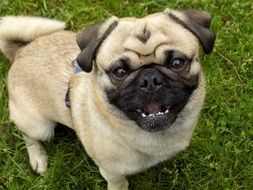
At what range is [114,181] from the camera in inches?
134

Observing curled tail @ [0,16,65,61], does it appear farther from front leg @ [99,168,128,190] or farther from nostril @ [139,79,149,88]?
nostril @ [139,79,149,88]

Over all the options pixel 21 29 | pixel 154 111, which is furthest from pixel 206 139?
pixel 21 29

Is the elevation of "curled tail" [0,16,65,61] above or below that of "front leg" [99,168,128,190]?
above

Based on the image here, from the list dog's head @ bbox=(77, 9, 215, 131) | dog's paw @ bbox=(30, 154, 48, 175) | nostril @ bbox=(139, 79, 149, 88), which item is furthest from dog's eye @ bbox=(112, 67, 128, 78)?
dog's paw @ bbox=(30, 154, 48, 175)

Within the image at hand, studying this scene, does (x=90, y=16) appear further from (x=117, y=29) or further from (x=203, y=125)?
(x=117, y=29)

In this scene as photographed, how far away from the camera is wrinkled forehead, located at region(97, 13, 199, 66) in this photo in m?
2.76

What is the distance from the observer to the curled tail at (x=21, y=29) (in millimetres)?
3602

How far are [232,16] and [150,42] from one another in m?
1.81

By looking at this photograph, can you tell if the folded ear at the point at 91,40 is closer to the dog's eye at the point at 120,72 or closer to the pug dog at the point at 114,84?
the pug dog at the point at 114,84

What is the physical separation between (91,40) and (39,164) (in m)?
1.27

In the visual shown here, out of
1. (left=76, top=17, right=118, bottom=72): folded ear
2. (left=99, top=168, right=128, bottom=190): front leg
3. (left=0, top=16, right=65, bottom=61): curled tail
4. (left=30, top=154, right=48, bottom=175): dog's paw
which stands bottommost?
(left=30, top=154, right=48, bottom=175): dog's paw

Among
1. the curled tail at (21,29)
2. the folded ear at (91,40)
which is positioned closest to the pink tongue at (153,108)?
the folded ear at (91,40)

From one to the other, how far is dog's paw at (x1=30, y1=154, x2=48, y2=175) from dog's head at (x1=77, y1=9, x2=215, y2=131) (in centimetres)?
115

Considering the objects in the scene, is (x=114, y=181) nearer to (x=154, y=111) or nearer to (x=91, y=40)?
(x=154, y=111)
